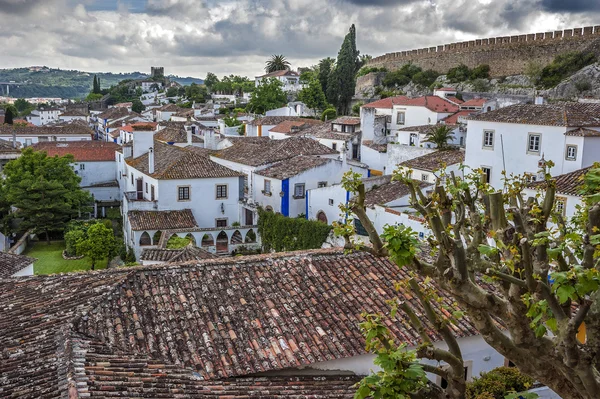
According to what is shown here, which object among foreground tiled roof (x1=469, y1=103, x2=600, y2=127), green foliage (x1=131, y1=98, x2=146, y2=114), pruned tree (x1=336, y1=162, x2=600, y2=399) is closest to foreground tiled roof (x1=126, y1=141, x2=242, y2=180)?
foreground tiled roof (x1=469, y1=103, x2=600, y2=127)

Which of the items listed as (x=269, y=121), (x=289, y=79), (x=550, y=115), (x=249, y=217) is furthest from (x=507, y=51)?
(x=249, y=217)

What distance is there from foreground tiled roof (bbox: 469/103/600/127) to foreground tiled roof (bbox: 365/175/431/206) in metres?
5.58

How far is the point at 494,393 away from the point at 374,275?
3886 millimetres

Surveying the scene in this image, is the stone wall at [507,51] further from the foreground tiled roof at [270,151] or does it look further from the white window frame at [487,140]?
the white window frame at [487,140]

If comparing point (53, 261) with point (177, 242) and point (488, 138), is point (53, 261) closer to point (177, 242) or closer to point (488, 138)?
point (177, 242)

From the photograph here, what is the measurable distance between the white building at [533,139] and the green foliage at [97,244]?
20.4 m

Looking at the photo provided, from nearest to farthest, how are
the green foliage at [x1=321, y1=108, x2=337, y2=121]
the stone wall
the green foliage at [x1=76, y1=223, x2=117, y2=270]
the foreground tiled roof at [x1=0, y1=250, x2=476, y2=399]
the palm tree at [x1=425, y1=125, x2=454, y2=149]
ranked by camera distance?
the foreground tiled roof at [x1=0, y1=250, x2=476, y2=399] → the green foliage at [x1=76, y1=223, x2=117, y2=270] → the palm tree at [x1=425, y1=125, x2=454, y2=149] → the stone wall → the green foliage at [x1=321, y1=108, x2=337, y2=121]

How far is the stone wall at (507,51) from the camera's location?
64.6m

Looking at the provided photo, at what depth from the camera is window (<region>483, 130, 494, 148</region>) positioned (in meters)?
31.9

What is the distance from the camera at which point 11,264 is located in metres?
21.6

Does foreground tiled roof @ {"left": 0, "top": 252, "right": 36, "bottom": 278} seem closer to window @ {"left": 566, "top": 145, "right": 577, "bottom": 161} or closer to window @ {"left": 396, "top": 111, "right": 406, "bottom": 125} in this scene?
window @ {"left": 566, "top": 145, "right": 577, "bottom": 161}

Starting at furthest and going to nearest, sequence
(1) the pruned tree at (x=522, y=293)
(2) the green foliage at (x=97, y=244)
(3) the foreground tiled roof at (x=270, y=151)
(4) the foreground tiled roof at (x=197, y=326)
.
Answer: (3) the foreground tiled roof at (x=270, y=151), (2) the green foliage at (x=97, y=244), (4) the foreground tiled roof at (x=197, y=326), (1) the pruned tree at (x=522, y=293)

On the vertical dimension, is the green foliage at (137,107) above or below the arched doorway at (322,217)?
above

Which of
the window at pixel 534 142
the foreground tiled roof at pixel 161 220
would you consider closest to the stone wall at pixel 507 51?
the window at pixel 534 142
